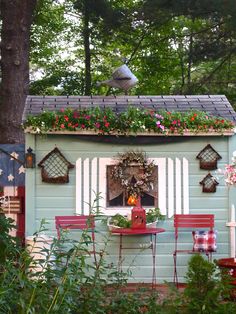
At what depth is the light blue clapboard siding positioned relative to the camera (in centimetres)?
792

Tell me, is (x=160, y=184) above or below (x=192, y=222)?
above

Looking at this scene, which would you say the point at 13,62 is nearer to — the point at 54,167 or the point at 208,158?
the point at 54,167

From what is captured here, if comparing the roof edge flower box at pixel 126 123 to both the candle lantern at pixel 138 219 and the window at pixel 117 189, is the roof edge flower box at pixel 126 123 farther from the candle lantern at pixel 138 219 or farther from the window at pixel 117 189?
the candle lantern at pixel 138 219

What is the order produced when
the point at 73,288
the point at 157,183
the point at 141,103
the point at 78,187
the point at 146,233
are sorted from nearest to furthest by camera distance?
1. the point at 73,288
2. the point at 146,233
3. the point at 78,187
4. the point at 157,183
5. the point at 141,103

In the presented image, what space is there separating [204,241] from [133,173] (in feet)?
4.31

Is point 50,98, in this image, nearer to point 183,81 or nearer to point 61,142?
point 61,142

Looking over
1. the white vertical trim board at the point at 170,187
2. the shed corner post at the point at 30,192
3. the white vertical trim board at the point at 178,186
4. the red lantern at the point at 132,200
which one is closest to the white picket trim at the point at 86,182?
the red lantern at the point at 132,200

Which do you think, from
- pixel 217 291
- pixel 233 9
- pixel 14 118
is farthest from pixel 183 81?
pixel 217 291

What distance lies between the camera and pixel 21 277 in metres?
3.37

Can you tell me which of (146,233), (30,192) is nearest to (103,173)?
(30,192)

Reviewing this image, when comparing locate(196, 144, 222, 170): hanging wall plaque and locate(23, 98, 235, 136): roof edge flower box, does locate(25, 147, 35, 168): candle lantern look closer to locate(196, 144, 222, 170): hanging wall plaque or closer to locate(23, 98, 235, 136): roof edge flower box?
locate(23, 98, 235, 136): roof edge flower box

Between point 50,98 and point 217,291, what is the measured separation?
17.2ft

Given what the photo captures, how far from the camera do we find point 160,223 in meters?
8.03

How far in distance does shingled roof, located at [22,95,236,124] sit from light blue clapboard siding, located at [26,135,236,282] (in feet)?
1.59
